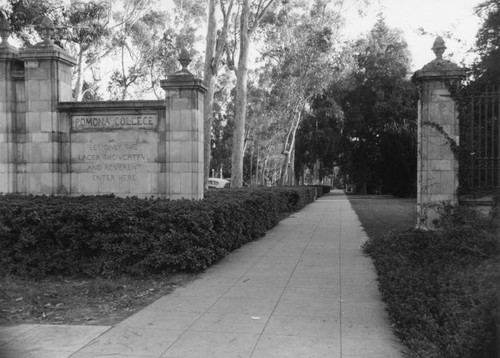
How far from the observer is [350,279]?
7223mm

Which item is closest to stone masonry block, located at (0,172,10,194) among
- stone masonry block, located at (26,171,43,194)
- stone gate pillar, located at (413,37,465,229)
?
stone masonry block, located at (26,171,43,194)

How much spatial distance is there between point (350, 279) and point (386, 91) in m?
35.7

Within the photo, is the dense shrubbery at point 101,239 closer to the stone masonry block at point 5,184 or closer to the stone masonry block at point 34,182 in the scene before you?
the stone masonry block at point 34,182

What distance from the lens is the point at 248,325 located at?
500 cm

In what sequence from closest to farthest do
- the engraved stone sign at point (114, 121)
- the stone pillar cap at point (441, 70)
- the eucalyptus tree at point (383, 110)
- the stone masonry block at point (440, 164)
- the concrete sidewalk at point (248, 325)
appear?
1. the concrete sidewalk at point (248, 325)
2. the stone pillar cap at point (441, 70)
3. the stone masonry block at point (440, 164)
4. the engraved stone sign at point (114, 121)
5. the eucalyptus tree at point (383, 110)

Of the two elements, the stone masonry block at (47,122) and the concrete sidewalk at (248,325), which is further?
the stone masonry block at (47,122)

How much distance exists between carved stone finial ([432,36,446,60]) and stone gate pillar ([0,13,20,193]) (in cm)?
853

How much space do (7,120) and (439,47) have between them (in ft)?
29.0

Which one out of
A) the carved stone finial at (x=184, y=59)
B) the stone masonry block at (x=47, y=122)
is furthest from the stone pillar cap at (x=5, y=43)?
the carved stone finial at (x=184, y=59)

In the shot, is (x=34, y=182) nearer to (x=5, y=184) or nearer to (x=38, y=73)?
(x=5, y=184)

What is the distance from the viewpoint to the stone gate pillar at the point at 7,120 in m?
9.79

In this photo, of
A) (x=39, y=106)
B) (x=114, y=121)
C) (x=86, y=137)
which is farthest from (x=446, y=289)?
(x=39, y=106)

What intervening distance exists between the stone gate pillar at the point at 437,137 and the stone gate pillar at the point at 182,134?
14.5ft

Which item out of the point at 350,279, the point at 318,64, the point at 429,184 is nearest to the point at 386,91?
the point at 318,64
